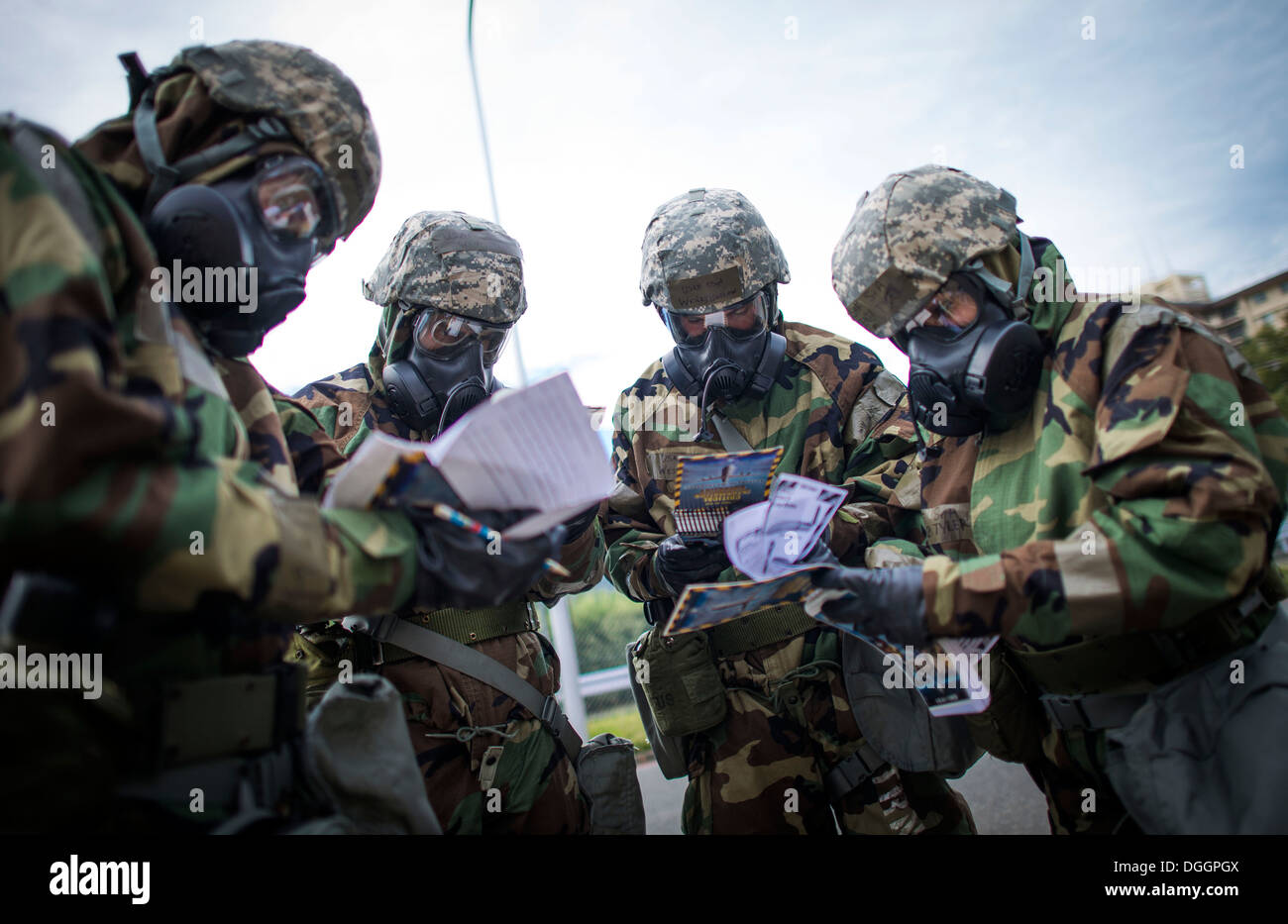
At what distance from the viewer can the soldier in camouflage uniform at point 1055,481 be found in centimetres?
164

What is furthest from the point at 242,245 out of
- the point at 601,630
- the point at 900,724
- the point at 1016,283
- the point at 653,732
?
the point at 601,630

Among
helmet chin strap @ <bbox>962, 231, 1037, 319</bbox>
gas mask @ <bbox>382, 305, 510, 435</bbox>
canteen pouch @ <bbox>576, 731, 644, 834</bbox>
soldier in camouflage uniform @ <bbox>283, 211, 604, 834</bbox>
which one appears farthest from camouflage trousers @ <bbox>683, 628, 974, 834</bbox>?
gas mask @ <bbox>382, 305, 510, 435</bbox>

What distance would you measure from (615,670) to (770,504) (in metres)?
5.20

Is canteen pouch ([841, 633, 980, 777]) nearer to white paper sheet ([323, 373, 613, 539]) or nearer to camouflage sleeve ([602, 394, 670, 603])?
Answer: camouflage sleeve ([602, 394, 670, 603])

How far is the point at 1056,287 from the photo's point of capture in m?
2.11

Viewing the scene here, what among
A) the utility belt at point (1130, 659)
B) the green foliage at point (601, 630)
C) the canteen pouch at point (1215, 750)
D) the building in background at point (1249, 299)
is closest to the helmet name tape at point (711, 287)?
the utility belt at point (1130, 659)

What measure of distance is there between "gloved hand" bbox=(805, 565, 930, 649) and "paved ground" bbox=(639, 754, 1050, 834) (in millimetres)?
2458

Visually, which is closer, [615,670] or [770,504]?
[770,504]

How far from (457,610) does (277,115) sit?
1.58 metres

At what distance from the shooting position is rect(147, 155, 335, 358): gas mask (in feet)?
4.91

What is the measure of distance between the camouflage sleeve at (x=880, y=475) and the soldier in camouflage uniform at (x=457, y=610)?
3.13 ft
